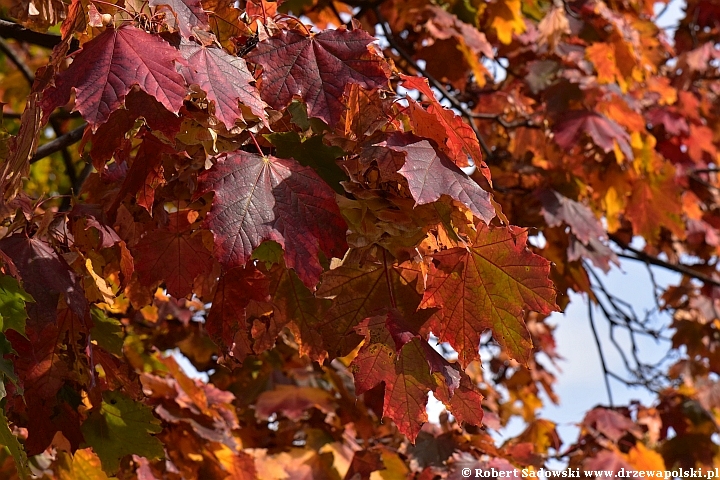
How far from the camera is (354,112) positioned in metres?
1.57

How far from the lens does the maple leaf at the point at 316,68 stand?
154cm

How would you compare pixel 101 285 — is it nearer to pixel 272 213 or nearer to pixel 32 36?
pixel 272 213

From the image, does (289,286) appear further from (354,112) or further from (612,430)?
(612,430)

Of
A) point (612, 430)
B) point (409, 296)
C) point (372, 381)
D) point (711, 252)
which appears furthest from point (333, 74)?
point (711, 252)

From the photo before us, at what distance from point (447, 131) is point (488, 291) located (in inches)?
12.8

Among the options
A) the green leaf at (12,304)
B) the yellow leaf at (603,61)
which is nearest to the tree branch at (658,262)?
the yellow leaf at (603,61)

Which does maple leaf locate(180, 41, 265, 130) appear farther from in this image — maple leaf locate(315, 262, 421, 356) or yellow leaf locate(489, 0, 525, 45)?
yellow leaf locate(489, 0, 525, 45)

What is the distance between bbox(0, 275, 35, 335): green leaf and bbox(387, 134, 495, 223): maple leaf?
709 millimetres

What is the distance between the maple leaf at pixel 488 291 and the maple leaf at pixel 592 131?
2011 mm

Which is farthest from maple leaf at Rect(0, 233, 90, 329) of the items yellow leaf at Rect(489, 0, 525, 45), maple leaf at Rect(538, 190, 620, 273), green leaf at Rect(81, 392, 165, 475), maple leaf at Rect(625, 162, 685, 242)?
maple leaf at Rect(625, 162, 685, 242)

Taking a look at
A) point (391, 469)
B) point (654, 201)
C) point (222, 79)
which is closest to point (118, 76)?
point (222, 79)

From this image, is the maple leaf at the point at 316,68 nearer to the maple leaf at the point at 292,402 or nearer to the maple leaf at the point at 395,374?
the maple leaf at the point at 395,374

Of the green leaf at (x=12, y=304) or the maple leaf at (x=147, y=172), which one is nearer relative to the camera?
the green leaf at (x=12, y=304)

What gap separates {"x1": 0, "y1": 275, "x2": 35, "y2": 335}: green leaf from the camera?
1485mm
